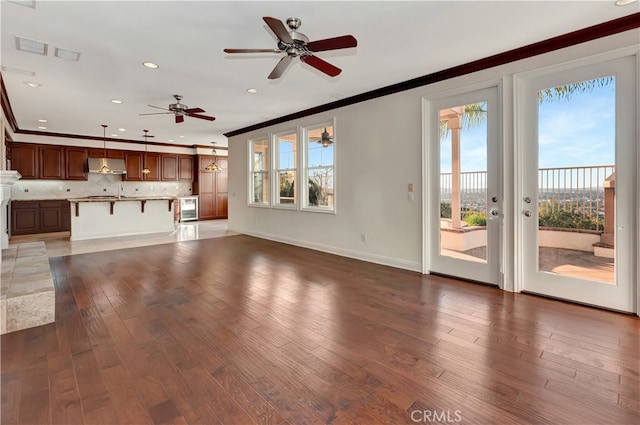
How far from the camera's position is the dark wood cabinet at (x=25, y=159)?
7852mm

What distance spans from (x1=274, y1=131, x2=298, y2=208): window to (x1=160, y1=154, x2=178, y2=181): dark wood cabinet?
5548 mm

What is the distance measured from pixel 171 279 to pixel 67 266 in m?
1.97

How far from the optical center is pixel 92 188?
9383 mm

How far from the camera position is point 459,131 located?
3.98 metres

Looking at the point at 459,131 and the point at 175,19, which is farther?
the point at 459,131

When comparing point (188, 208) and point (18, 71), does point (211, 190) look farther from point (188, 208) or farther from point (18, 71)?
point (18, 71)

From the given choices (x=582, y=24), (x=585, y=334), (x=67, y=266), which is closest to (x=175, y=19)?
(x=582, y=24)

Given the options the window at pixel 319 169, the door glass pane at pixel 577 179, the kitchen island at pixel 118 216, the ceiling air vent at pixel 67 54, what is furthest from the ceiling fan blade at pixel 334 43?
the kitchen island at pixel 118 216

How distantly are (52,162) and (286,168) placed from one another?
22.2 feet

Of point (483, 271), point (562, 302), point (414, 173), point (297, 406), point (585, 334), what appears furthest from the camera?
point (414, 173)

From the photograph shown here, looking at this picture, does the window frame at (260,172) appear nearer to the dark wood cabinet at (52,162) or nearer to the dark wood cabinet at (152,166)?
the dark wood cabinet at (152,166)

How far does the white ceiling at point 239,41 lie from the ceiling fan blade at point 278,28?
1.01ft

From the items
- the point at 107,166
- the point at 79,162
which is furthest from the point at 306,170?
the point at 79,162

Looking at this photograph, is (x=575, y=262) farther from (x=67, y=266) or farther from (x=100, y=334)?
(x=67, y=266)
